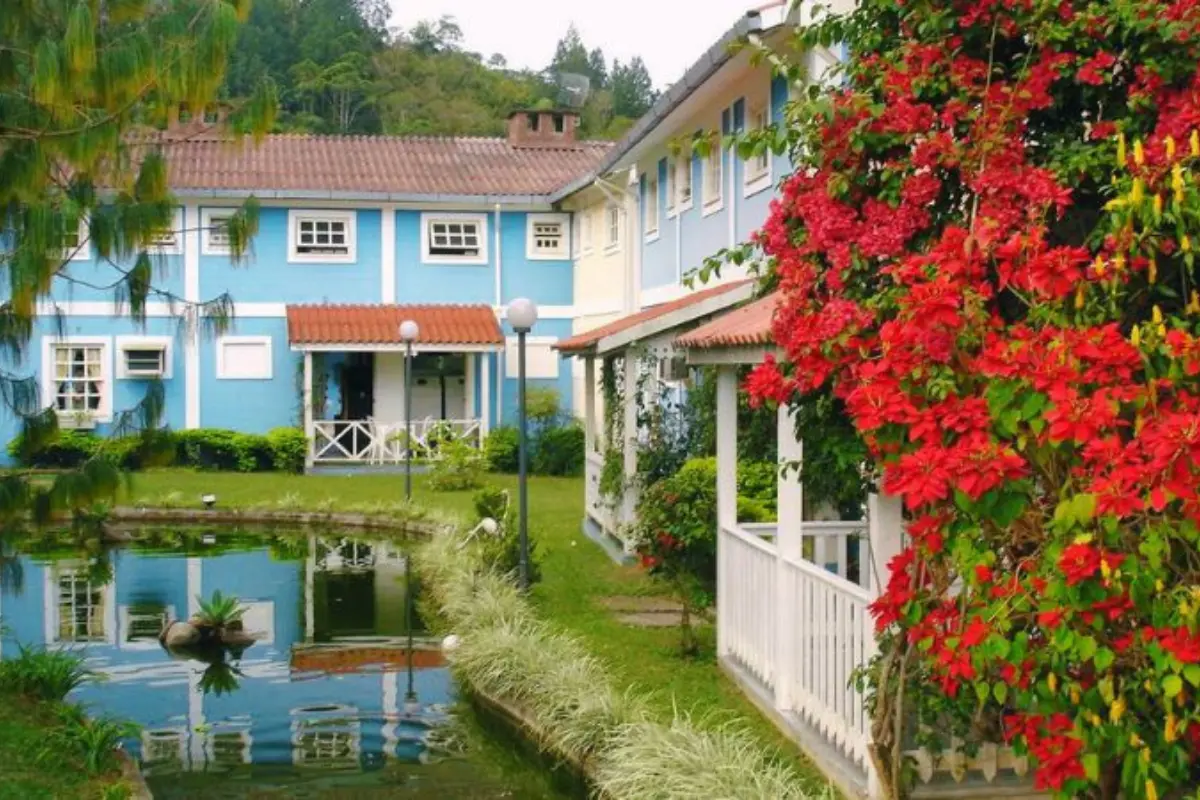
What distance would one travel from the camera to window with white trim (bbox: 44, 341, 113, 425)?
27.8 meters

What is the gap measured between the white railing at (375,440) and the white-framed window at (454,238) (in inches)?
136

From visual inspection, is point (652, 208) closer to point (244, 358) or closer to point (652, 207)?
point (652, 207)

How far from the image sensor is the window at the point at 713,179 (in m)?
17.0

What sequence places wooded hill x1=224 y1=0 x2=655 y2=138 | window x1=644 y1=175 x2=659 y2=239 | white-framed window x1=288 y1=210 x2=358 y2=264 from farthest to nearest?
wooded hill x1=224 y1=0 x2=655 y2=138 → white-framed window x1=288 y1=210 x2=358 y2=264 → window x1=644 y1=175 x2=659 y2=239

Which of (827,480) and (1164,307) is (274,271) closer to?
(827,480)

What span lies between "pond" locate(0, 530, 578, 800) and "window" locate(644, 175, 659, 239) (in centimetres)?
628

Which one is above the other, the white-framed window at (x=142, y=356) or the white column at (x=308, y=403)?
the white-framed window at (x=142, y=356)

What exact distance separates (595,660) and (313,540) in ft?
36.1

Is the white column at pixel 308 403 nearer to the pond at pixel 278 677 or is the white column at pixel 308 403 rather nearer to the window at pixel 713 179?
the pond at pixel 278 677

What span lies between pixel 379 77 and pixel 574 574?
5411 centimetres

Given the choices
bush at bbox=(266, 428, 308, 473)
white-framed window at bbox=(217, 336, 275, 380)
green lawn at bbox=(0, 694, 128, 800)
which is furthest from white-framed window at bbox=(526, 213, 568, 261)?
green lawn at bbox=(0, 694, 128, 800)

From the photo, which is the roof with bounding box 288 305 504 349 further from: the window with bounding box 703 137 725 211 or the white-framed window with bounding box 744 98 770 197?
the white-framed window with bounding box 744 98 770 197

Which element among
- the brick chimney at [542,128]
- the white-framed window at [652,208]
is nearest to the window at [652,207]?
the white-framed window at [652,208]

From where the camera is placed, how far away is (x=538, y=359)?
29.7m
